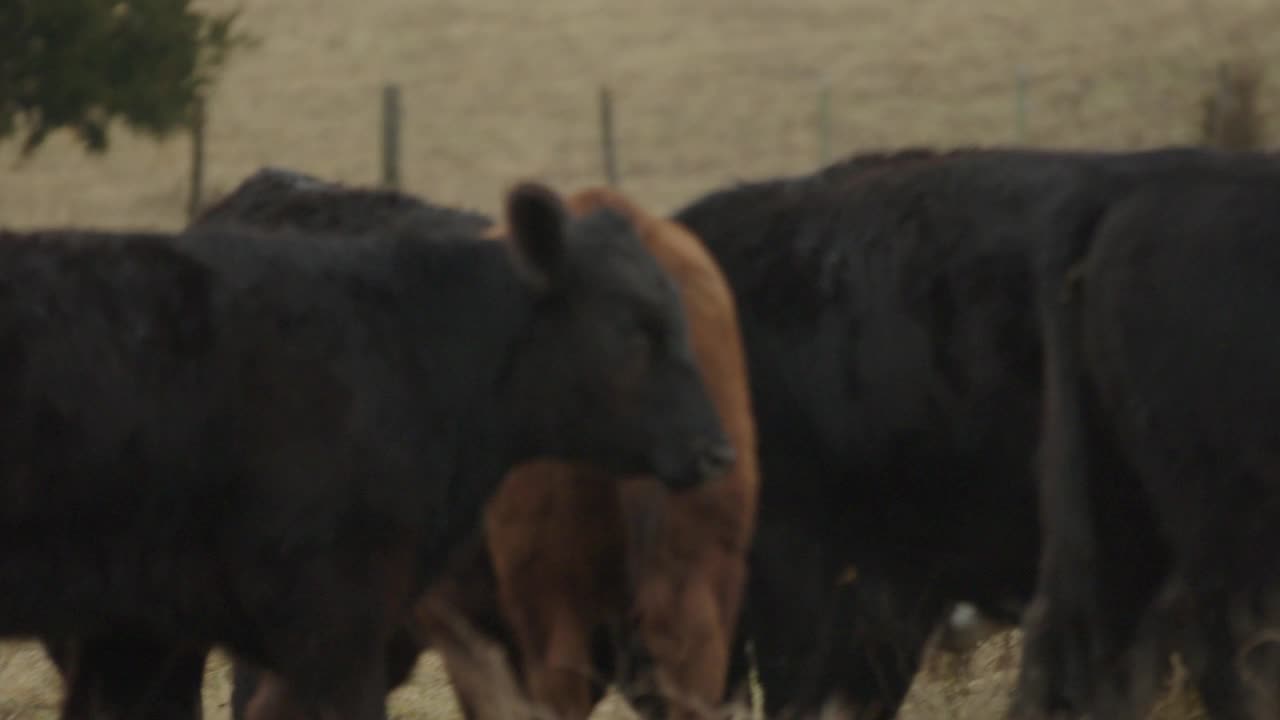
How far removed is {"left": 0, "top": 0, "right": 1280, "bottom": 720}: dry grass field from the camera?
2948cm

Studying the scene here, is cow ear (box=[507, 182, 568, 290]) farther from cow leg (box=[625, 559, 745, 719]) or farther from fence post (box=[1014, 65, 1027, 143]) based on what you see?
fence post (box=[1014, 65, 1027, 143])

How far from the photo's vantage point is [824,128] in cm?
2877

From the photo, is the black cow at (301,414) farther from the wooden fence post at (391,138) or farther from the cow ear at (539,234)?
the wooden fence post at (391,138)

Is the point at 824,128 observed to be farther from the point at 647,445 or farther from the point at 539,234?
the point at 647,445

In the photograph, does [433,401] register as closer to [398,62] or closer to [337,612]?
[337,612]

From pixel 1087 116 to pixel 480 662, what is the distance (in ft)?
82.6

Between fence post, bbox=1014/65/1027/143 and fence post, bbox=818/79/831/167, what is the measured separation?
7.30ft

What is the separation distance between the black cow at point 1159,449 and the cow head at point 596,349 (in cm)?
77

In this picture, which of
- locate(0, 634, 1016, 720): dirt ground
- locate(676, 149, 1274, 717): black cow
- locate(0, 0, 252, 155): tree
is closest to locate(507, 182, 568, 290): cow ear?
locate(676, 149, 1274, 717): black cow

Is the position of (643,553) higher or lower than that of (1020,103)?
higher

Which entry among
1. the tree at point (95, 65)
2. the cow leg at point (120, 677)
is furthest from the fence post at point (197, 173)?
the cow leg at point (120, 677)

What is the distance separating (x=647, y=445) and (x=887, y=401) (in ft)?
3.04

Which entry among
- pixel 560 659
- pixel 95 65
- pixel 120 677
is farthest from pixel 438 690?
pixel 95 65

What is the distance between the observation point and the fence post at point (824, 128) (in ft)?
93.6
